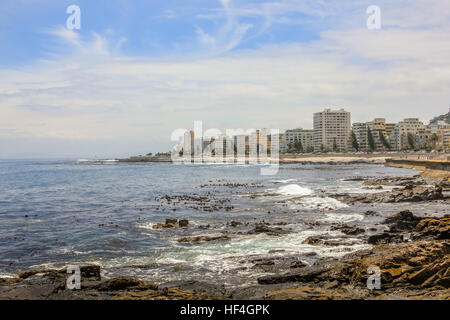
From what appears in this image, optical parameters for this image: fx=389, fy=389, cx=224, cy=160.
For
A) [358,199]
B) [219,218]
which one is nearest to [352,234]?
[219,218]

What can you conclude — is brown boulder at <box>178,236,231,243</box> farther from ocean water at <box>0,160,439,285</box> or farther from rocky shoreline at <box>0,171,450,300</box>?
rocky shoreline at <box>0,171,450,300</box>

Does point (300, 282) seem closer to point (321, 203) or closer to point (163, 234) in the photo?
point (163, 234)

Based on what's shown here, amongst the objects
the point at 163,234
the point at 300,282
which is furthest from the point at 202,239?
the point at 300,282

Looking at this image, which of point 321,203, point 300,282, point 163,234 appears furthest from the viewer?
point 321,203

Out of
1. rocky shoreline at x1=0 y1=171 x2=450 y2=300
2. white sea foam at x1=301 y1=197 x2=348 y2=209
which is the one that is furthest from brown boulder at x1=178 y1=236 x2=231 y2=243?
white sea foam at x1=301 y1=197 x2=348 y2=209

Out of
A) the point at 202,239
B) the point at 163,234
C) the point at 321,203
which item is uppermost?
the point at 321,203

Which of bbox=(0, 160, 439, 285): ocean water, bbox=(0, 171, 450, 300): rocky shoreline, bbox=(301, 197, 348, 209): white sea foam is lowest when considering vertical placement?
bbox=(0, 160, 439, 285): ocean water

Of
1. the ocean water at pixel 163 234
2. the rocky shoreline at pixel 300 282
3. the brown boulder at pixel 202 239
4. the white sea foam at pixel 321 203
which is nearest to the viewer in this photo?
the rocky shoreline at pixel 300 282

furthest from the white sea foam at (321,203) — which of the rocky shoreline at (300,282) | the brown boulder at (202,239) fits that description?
the rocky shoreline at (300,282)

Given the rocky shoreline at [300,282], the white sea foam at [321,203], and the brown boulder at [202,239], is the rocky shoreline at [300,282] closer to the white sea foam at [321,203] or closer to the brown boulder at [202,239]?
the brown boulder at [202,239]

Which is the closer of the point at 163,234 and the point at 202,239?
the point at 202,239

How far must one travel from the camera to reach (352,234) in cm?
2069

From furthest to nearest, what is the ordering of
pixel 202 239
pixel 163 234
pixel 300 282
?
pixel 163 234 → pixel 202 239 → pixel 300 282
